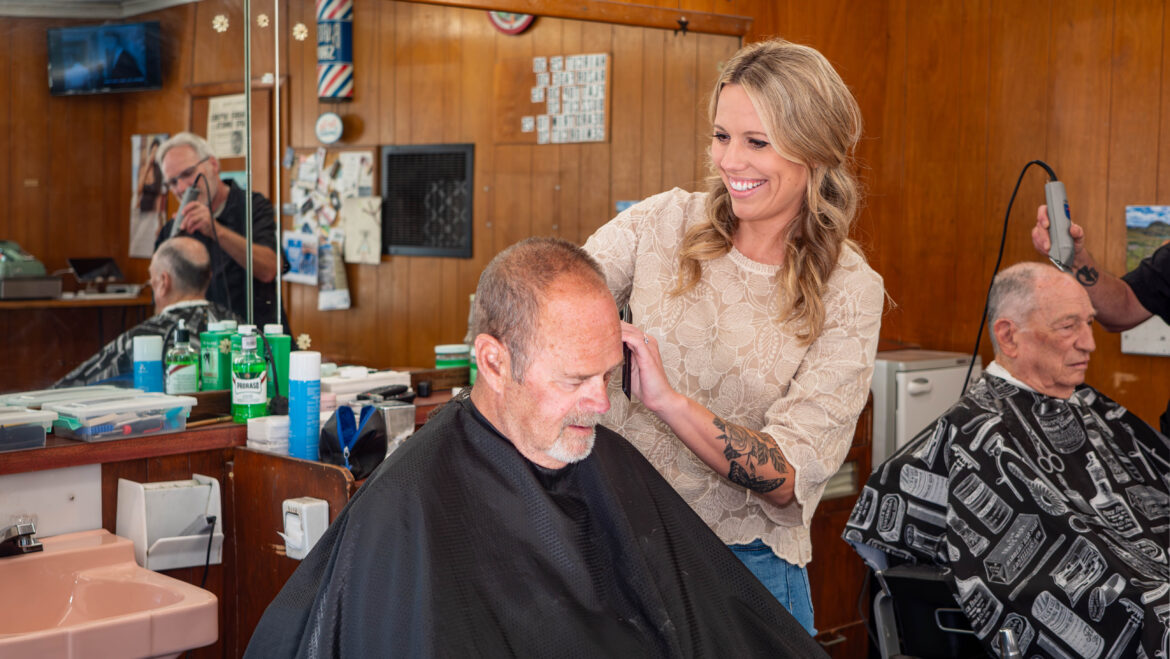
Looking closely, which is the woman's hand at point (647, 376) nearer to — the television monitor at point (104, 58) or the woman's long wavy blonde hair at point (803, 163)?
the woman's long wavy blonde hair at point (803, 163)

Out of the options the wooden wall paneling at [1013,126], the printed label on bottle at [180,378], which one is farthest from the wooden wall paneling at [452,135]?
the wooden wall paneling at [1013,126]

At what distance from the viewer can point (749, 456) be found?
1.57 meters

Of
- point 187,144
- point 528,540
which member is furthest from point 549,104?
point 528,540

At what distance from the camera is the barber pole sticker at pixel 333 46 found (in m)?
2.80

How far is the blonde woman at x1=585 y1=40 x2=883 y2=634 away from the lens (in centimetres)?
160

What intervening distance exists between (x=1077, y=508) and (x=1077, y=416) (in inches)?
12.9

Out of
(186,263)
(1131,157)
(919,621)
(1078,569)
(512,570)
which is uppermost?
(1131,157)

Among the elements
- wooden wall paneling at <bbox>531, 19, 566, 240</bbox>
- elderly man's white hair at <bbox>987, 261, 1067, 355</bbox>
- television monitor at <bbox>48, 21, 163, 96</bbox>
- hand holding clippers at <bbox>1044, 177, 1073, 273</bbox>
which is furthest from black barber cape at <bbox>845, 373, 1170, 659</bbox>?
television monitor at <bbox>48, 21, 163, 96</bbox>

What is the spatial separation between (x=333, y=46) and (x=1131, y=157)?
2570 millimetres

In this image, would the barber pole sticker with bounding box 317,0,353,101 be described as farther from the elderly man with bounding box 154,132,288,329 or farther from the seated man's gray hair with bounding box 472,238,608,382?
the seated man's gray hair with bounding box 472,238,608,382

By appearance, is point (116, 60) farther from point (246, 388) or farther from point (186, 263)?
point (246, 388)

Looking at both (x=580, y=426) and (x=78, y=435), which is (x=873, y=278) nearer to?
(x=580, y=426)

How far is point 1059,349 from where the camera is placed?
8.90 ft

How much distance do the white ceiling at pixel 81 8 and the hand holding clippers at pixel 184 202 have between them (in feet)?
1.28
